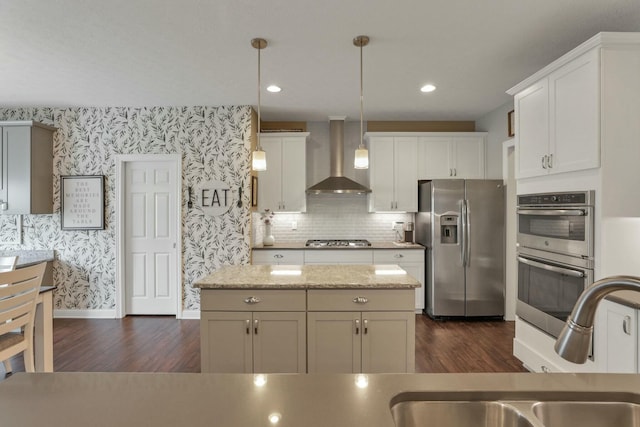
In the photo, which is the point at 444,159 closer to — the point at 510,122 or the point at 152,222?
the point at 510,122

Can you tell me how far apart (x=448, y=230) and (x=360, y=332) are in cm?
241

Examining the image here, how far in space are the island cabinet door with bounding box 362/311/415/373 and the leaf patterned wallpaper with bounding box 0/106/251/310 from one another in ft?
7.71

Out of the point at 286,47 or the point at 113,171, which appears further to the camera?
the point at 113,171

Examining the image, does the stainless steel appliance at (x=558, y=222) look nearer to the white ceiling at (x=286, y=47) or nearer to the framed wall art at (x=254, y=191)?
the white ceiling at (x=286, y=47)

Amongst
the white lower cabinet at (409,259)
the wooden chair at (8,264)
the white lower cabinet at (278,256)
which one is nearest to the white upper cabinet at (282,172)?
the white lower cabinet at (278,256)

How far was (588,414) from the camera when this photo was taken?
0.94 m

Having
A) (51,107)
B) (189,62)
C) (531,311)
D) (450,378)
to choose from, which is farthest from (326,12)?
(51,107)

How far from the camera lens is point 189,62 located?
119 inches

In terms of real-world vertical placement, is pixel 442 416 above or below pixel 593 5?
below

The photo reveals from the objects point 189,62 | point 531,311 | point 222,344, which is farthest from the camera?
point 189,62

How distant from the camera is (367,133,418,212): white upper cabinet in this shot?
474cm

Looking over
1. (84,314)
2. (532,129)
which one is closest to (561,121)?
(532,129)

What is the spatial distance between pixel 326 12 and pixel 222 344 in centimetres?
226

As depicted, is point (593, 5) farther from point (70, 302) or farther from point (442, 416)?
point (70, 302)
